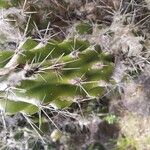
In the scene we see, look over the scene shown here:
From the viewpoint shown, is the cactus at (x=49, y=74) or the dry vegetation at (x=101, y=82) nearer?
the cactus at (x=49, y=74)

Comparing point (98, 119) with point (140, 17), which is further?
point (98, 119)

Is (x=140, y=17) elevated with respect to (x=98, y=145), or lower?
elevated

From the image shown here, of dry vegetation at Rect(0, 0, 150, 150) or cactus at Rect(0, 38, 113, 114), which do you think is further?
dry vegetation at Rect(0, 0, 150, 150)

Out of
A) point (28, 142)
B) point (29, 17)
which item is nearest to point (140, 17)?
point (29, 17)

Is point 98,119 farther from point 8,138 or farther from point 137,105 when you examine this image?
point 8,138

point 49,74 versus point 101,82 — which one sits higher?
point 49,74

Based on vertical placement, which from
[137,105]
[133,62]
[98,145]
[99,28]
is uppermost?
[99,28]

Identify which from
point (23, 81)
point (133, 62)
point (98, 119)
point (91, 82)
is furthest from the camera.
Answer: point (98, 119)

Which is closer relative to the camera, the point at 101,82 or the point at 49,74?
the point at 49,74
